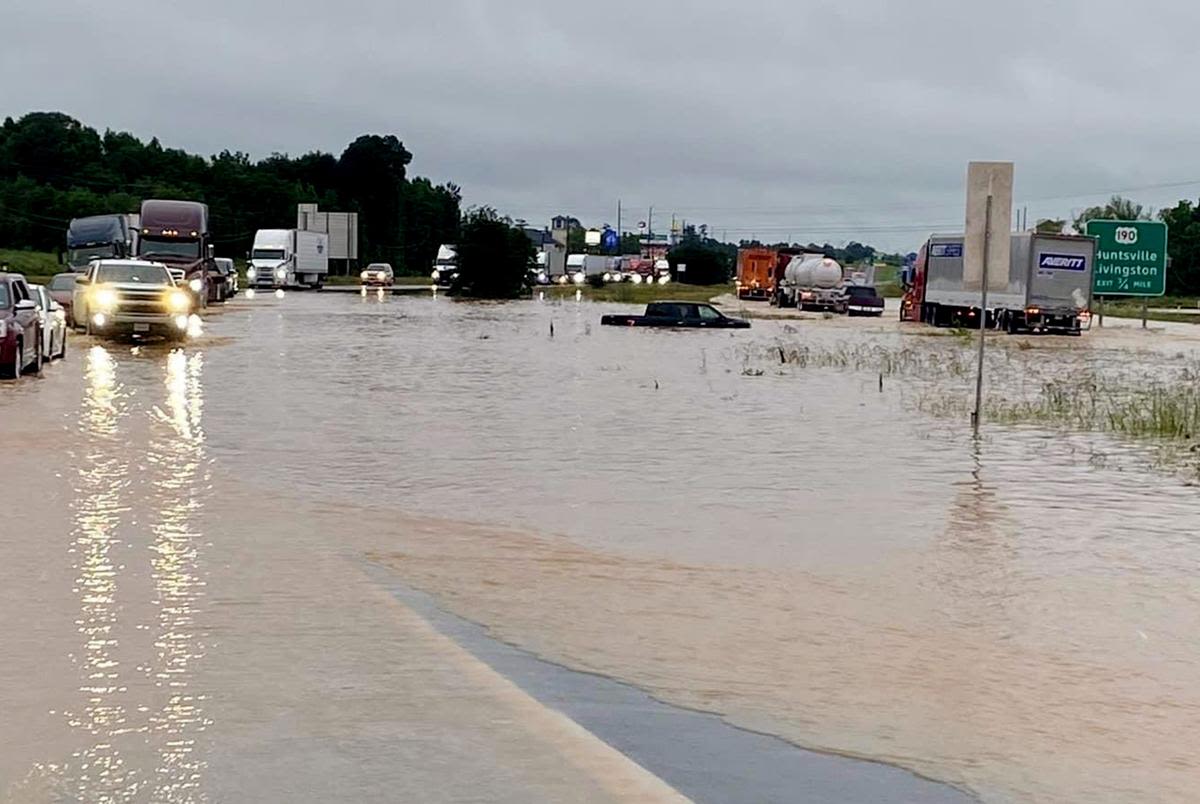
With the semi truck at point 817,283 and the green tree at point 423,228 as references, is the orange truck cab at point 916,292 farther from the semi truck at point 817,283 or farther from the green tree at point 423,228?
the green tree at point 423,228

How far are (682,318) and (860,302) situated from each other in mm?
23824

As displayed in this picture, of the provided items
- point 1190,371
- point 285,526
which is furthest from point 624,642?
point 1190,371

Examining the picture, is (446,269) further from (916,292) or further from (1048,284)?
(1048,284)

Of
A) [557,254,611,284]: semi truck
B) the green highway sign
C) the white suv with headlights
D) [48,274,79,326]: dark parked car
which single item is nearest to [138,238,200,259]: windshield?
[48,274,79,326]: dark parked car

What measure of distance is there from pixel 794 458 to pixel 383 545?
23.8 feet

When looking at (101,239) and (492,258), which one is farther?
(492,258)

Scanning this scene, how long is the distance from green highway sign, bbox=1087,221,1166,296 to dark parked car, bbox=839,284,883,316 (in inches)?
438

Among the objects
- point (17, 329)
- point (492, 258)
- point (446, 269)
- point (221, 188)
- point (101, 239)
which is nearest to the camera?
point (17, 329)

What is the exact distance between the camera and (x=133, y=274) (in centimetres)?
3656

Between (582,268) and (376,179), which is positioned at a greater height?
(376,179)

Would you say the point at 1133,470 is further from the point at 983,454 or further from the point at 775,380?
the point at 775,380

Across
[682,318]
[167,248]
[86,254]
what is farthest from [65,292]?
[682,318]

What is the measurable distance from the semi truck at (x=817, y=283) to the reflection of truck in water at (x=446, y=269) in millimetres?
19360

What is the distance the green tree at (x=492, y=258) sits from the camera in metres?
83.6
